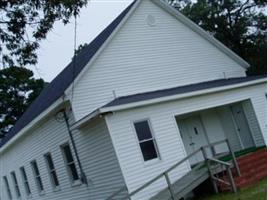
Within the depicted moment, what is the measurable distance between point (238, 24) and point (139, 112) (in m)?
22.1

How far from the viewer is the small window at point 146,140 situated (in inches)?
609

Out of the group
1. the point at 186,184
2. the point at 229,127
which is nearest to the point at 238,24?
the point at 229,127

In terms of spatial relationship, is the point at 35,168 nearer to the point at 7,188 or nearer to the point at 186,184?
the point at 7,188

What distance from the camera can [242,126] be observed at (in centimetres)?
2022

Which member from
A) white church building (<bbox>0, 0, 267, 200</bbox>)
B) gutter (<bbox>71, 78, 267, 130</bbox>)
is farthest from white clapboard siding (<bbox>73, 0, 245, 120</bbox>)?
gutter (<bbox>71, 78, 267, 130</bbox>)

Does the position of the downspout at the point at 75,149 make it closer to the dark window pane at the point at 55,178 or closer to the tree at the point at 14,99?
the dark window pane at the point at 55,178

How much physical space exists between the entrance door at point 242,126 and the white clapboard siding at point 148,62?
216 cm

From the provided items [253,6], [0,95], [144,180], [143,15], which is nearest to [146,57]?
[143,15]

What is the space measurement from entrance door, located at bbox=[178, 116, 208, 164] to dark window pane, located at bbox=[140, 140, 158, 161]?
402 cm

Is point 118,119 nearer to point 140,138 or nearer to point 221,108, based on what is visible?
point 140,138

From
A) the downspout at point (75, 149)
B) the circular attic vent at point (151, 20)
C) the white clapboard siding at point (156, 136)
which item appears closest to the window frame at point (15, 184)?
the downspout at point (75, 149)

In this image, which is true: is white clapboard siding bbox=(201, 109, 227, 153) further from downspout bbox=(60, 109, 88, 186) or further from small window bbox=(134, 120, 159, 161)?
downspout bbox=(60, 109, 88, 186)

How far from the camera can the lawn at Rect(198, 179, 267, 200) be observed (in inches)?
488

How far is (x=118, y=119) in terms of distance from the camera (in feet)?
49.5
